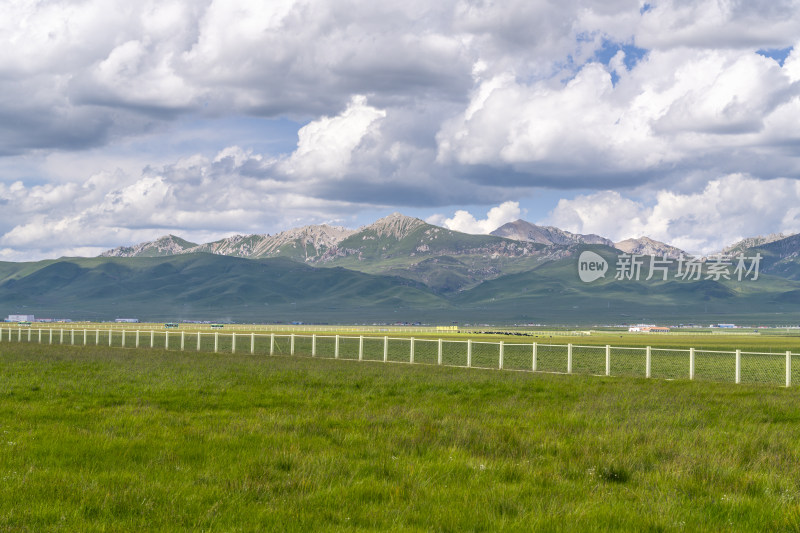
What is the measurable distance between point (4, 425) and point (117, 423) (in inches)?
A: 68.9

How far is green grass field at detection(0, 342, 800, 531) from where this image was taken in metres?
7.76

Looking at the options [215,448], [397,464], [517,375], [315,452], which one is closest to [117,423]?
[215,448]

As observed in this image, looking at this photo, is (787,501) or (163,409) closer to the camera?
(787,501)

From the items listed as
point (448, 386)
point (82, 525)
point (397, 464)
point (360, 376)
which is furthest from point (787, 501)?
point (360, 376)

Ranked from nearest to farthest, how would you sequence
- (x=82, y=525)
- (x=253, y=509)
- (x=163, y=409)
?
1. (x=82, y=525)
2. (x=253, y=509)
3. (x=163, y=409)

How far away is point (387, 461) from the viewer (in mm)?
10375

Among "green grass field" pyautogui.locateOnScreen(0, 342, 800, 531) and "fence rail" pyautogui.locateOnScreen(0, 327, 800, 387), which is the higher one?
"green grass field" pyautogui.locateOnScreen(0, 342, 800, 531)

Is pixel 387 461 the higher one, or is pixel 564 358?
pixel 387 461

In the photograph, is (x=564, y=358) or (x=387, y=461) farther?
(x=564, y=358)

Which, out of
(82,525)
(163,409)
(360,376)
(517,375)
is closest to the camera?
(82,525)

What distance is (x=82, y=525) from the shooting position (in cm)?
729

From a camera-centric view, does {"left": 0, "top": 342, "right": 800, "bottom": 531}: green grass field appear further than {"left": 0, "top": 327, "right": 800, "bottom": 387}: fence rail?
No

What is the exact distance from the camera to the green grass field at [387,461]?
7.76 metres

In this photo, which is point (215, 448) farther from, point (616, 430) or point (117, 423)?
point (616, 430)
